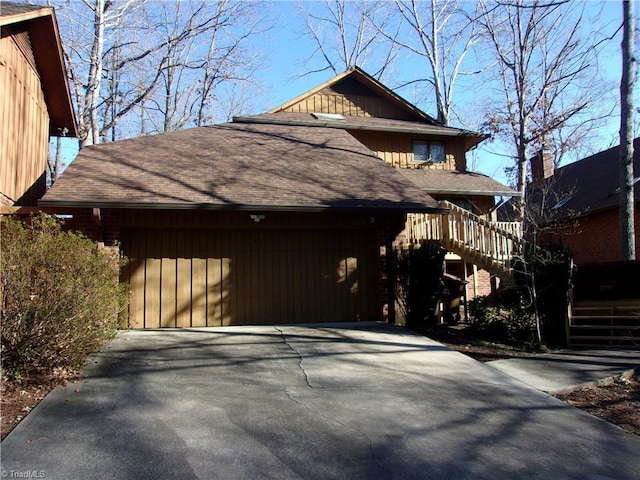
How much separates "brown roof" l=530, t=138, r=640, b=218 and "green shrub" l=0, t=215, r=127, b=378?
16.4 metres

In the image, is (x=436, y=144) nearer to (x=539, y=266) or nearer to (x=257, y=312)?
(x=539, y=266)

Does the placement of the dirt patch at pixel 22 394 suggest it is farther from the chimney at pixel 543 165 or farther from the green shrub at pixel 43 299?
the chimney at pixel 543 165

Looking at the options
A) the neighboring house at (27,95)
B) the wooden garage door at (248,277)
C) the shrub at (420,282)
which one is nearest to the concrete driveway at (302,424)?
the wooden garage door at (248,277)

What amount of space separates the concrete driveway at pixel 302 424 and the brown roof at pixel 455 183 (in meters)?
9.60

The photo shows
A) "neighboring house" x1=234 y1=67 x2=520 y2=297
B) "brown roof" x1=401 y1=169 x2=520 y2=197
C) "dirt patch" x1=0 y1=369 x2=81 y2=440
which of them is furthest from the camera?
"neighboring house" x1=234 y1=67 x2=520 y2=297

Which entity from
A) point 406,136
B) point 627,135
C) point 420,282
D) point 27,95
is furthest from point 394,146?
point 27,95

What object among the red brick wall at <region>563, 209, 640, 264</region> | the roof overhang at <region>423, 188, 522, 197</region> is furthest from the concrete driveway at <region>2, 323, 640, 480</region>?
the red brick wall at <region>563, 209, 640, 264</region>

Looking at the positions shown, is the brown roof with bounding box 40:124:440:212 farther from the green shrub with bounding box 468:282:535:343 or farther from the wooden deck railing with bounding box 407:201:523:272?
the green shrub with bounding box 468:282:535:343

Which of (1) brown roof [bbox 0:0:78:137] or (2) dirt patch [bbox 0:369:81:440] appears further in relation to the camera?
(1) brown roof [bbox 0:0:78:137]

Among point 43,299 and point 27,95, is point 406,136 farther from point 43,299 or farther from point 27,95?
point 43,299

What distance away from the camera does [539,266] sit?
10.2m

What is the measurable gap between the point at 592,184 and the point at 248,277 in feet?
58.5

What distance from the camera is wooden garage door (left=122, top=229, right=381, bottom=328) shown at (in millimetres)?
10109

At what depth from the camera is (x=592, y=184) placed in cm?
2147
